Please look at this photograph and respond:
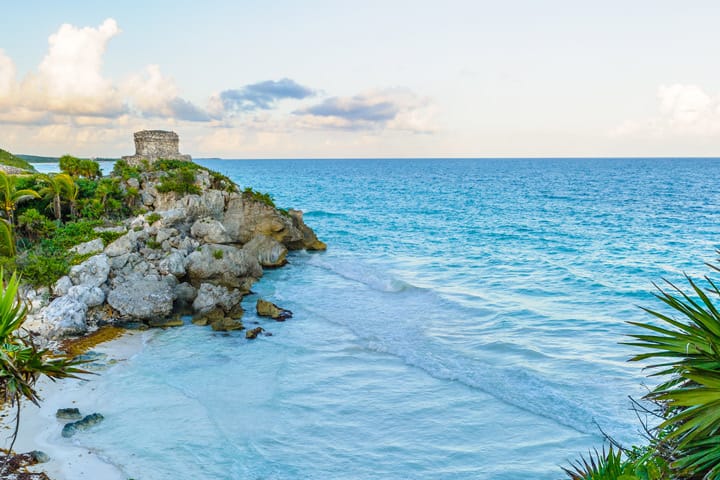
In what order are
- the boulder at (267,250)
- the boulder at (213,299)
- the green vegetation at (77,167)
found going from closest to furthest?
1. the boulder at (213,299)
2. the boulder at (267,250)
3. the green vegetation at (77,167)

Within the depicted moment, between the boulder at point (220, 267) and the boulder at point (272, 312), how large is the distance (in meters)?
3.95

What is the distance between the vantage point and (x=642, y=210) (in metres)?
63.5

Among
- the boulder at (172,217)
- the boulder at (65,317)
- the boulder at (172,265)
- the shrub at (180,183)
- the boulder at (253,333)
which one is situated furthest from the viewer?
the shrub at (180,183)

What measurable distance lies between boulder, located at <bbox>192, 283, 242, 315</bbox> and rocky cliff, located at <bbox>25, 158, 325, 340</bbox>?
5cm

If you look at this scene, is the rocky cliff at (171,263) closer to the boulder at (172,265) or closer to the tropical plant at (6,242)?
the boulder at (172,265)

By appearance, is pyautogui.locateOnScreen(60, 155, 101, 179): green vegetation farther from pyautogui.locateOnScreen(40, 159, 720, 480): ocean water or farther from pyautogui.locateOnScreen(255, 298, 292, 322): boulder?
pyautogui.locateOnScreen(255, 298, 292, 322): boulder

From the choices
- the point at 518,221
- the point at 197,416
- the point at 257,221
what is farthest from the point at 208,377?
the point at 518,221

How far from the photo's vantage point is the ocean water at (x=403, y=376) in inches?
531

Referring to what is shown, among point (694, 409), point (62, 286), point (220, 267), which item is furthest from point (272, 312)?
point (694, 409)

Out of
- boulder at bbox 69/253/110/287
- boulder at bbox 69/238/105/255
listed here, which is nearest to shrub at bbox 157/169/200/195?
boulder at bbox 69/238/105/255

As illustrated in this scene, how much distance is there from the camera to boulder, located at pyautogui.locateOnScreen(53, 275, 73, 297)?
919 inches

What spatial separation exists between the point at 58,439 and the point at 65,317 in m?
9.27

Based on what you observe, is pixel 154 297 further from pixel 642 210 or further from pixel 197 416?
pixel 642 210

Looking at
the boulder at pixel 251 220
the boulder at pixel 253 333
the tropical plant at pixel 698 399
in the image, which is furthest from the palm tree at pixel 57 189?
the tropical plant at pixel 698 399
